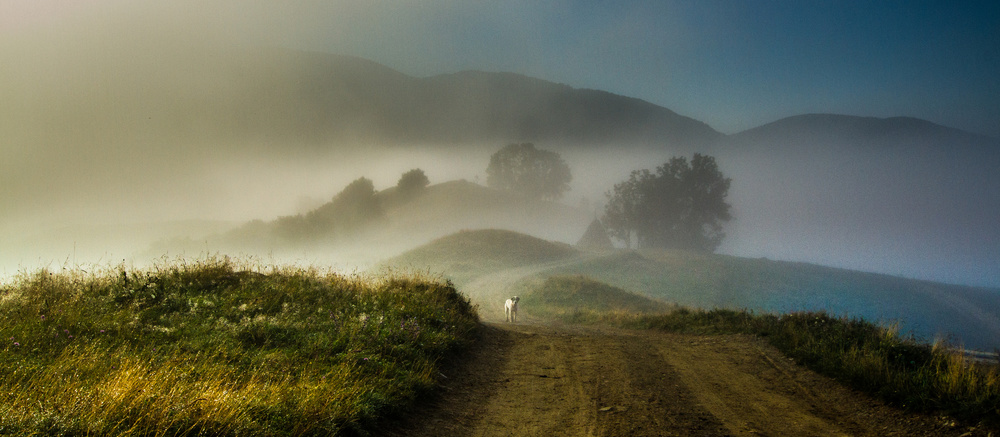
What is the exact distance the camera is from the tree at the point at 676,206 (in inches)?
3435

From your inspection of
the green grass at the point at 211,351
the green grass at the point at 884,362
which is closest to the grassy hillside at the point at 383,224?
the green grass at the point at 211,351

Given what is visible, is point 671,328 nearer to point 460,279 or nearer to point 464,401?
point 464,401

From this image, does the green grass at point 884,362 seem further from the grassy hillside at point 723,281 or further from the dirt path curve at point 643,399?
the grassy hillside at point 723,281

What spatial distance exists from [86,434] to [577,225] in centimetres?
12252

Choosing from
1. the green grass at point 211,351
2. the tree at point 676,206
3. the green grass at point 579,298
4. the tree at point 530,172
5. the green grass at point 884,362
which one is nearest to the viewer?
the green grass at point 211,351

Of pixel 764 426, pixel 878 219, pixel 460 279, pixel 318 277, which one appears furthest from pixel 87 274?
pixel 878 219

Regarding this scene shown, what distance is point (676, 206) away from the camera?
88562 millimetres

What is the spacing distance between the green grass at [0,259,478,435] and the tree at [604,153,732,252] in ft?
269

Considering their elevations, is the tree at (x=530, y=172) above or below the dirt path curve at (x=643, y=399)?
above

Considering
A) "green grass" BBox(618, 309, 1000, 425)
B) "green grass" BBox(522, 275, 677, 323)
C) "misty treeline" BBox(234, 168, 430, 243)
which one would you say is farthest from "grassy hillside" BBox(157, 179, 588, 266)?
"green grass" BBox(618, 309, 1000, 425)

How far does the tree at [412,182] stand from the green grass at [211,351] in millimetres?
86716

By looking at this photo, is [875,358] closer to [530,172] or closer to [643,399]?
[643,399]

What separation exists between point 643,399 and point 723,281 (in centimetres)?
5956

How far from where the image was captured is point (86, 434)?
145 inches
